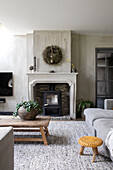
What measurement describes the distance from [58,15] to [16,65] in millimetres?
2365

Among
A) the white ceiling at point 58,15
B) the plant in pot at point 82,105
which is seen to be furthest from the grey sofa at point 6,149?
the plant in pot at point 82,105

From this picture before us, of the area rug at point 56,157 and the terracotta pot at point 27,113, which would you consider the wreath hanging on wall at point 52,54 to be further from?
the area rug at point 56,157

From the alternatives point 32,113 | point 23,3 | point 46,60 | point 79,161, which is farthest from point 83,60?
point 79,161

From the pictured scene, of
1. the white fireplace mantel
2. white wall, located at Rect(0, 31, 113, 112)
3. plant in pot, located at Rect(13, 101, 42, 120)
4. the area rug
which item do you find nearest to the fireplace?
the white fireplace mantel

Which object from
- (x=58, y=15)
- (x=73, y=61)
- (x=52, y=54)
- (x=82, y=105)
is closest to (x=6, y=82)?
(x=52, y=54)

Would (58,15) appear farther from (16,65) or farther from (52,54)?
(16,65)

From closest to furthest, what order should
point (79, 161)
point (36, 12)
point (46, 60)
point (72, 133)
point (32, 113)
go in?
point (79, 161), point (32, 113), point (72, 133), point (36, 12), point (46, 60)

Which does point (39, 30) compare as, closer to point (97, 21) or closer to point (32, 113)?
point (97, 21)

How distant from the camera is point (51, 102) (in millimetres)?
5184

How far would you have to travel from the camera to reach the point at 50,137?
10.8ft

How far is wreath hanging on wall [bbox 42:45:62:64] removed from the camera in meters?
5.09

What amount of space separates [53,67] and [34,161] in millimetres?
3287

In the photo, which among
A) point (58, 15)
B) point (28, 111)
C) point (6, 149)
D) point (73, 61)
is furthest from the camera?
point (73, 61)

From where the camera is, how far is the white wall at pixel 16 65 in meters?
5.63
